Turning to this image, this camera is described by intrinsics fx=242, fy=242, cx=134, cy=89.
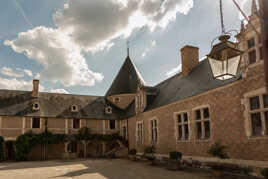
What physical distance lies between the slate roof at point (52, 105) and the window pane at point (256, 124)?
15509mm

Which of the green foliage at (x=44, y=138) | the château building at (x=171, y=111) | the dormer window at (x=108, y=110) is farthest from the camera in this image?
the dormer window at (x=108, y=110)

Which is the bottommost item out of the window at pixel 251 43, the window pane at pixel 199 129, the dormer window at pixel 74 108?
the window pane at pixel 199 129

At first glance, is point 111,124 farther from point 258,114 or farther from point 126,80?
point 258,114

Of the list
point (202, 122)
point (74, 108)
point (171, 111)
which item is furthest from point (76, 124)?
point (202, 122)

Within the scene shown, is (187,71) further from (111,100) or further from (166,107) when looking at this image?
(111,100)

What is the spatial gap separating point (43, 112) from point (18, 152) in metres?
3.65

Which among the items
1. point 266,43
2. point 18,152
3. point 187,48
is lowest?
point 18,152

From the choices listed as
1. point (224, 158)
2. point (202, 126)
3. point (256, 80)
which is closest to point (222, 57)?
point (256, 80)

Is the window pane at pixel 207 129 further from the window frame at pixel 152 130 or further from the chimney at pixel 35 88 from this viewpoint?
the chimney at pixel 35 88

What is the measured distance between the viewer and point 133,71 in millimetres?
26766

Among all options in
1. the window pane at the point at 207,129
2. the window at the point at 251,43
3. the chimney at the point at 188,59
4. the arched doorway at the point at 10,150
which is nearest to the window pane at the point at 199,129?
the window pane at the point at 207,129

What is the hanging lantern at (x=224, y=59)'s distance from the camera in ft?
11.6

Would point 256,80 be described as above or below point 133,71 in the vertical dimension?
below

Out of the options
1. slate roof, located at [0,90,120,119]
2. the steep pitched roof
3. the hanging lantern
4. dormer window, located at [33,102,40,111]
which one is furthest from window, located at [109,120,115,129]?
the hanging lantern
